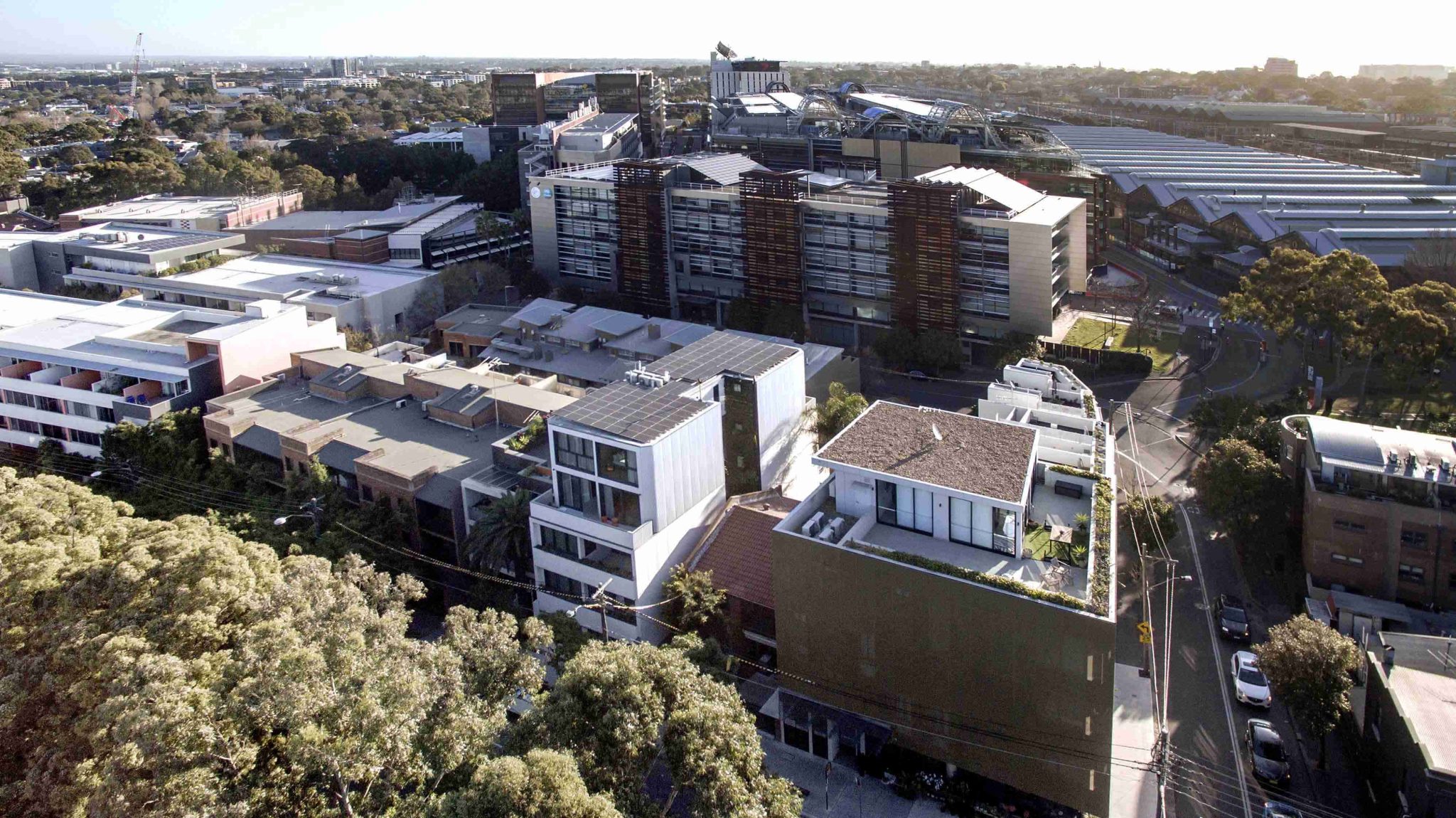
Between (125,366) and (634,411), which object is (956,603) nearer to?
(634,411)

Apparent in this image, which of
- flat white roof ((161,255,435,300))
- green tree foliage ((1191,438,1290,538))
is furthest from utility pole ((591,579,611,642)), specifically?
flat white roof ((161,255,435,300))

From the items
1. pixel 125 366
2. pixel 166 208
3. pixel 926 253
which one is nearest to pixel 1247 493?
pixel 926 253

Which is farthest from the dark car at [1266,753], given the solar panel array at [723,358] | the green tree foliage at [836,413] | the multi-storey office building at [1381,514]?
the solar panel array at [723,358]

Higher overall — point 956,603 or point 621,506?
point 621,506

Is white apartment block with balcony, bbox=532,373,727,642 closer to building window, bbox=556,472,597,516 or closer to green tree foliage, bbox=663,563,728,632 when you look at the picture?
building window, bbox=556,472,597,516

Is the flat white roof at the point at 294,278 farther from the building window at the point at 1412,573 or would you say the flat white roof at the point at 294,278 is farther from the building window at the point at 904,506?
the building window at the point at 1412,573

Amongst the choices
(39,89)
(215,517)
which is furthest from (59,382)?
(39,89)

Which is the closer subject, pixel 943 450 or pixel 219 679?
pixel 219 679

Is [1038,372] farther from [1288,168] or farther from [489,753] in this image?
[1288,168]
